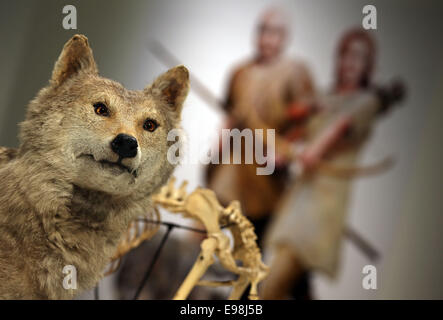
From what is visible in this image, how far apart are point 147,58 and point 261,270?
603mm

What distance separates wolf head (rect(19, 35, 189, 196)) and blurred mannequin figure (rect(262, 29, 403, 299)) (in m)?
1.45

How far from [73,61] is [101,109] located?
0.11 metres

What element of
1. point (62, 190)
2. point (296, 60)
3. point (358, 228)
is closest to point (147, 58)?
point (62, 190)

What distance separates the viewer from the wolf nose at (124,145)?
0.70 m

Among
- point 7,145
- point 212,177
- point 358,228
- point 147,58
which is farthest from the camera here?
point 358,228

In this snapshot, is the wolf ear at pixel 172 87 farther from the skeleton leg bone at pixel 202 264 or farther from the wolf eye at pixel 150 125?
the skeleton leg bone at pixel 202 264

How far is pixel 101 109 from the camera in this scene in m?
0.74

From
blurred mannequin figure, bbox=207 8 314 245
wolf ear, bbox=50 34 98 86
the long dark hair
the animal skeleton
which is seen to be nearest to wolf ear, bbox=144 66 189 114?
wolf ear, bbox=50 34 98 86

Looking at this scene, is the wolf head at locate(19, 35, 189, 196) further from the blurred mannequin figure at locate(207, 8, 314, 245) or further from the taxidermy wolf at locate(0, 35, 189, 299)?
the blurred mannequin figure at locate(207, 8, 314, 245)

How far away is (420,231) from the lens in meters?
2.05

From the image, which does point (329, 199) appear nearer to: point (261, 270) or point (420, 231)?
point (420, 231)

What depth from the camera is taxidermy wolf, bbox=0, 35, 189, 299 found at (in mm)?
713

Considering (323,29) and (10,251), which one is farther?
(323,29)

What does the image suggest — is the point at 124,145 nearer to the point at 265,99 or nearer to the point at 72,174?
the point at 72,174
